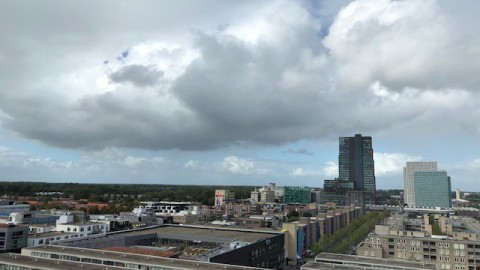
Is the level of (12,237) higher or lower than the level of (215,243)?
lower

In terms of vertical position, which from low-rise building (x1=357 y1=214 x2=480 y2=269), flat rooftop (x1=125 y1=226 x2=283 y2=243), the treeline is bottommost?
the treeline

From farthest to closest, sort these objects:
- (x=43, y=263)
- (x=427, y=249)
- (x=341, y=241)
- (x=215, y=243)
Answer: (x=341, y=241) < (x=427, y=249) < (x=215, y=243) < (x=43, y=263)

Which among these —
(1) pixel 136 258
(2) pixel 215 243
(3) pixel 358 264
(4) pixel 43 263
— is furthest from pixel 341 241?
(4) pixel 43 263

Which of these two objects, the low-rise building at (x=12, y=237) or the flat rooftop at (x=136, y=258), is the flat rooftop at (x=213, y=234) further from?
the low-rise building at (x=12, y=237)

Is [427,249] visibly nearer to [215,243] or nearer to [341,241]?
[341,241]

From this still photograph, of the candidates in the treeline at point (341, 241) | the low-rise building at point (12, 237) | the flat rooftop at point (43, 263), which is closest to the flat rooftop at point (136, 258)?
the flat rooftop at point (43, 263)

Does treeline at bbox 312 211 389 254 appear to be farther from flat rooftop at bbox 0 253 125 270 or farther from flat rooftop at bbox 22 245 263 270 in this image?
flat rooftop at bbox 0 253 125 270

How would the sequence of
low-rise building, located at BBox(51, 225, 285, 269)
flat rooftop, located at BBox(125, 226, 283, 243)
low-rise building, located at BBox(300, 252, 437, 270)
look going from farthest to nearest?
flat rooftop, located at BBox(125, 226, 283, 243) < low-rise building, located at BBox(51, 225, 285, 269) < low-rise building, located at BBox(300, 252, 437, 270)

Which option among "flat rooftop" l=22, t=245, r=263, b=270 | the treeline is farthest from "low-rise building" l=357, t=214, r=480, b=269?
"flat rooftop" l=22, t=245, r=263, b=270

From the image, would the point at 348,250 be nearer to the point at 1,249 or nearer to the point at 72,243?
the point at 72,243

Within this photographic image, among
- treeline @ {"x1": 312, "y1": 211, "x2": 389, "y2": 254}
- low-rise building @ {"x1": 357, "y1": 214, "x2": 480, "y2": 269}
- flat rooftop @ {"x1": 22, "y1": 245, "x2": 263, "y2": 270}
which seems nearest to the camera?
flat rooftop @ {"x1": 22, "y1": 245, "x2": 263, "y2": 270}
